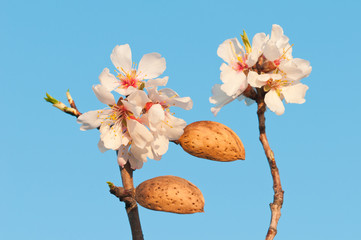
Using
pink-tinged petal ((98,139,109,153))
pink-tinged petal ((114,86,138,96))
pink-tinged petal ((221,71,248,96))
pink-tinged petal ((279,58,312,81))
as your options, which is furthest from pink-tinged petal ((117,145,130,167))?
pink-tinged petal ((279,58,312,81))

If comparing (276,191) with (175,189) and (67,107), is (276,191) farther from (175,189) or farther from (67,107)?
(67,107)

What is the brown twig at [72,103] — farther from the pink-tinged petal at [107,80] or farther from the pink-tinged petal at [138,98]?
the pink-tinged petal at [138,98]

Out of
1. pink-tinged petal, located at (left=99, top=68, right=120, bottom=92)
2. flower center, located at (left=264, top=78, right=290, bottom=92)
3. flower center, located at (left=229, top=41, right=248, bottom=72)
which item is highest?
flower center, located at (left=229, top=41, right=248, bottom=72)

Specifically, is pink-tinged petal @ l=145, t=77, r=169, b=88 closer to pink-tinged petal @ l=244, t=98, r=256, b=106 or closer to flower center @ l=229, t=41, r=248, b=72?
flower center @ l=229, t=41, r=248, b=72

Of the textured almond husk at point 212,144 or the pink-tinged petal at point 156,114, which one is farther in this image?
the textured almond husk at point 212,144

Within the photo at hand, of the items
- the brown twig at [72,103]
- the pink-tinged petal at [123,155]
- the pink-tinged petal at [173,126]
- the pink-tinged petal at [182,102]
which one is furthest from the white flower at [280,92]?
the brown twig at [72,103]
